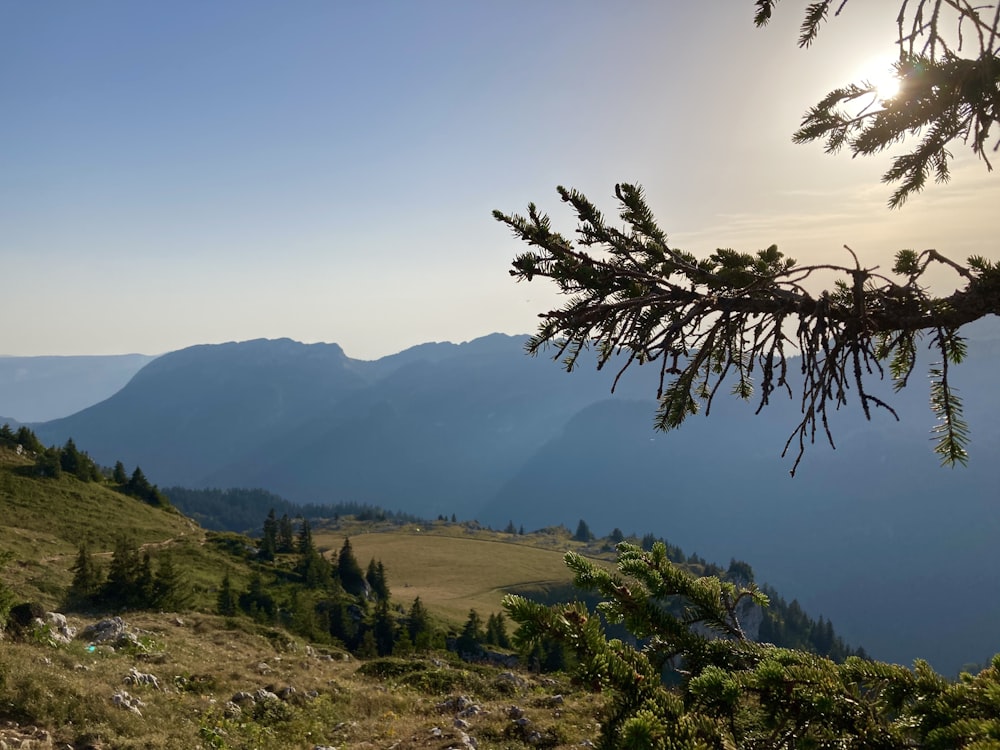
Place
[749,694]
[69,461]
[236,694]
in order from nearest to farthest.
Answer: [749,694]
[236,694]
[69,461]

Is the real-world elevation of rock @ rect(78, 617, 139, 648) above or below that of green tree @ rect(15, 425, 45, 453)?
below

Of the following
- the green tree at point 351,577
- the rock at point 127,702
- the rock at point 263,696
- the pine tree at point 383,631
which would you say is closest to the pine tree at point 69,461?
the green tree at point 351,577

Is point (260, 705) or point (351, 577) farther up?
point (260, 705)

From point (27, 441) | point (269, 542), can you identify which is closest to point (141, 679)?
point (269, 542)

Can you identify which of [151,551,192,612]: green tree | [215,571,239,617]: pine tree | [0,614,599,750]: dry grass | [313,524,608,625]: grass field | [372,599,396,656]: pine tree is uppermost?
[0,614,599,750]: dry grass

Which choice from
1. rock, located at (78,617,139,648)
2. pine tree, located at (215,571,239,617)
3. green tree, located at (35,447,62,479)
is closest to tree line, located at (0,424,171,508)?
green tree, located at (35,447,62,479)

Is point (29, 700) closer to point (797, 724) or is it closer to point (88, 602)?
point (797, 724)

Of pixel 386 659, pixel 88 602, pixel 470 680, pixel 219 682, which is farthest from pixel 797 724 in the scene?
pixel 88 602

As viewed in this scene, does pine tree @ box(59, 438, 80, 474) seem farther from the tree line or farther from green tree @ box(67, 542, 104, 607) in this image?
green tree @ box(67, 542, 104, 607)

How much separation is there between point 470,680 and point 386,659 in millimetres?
5787

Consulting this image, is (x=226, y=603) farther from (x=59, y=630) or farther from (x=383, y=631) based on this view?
(x=59, y=630)

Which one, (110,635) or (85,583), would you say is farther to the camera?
(85,583)

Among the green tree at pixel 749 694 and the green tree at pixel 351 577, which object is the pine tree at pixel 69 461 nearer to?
the green tree at pixel 351 577

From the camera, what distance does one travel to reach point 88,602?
3294 centimetres
